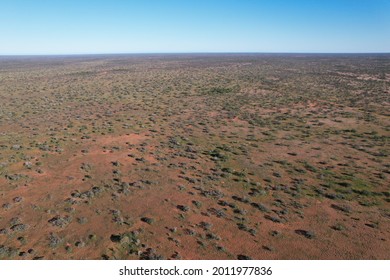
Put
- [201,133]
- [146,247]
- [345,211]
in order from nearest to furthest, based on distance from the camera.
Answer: [146,247] < [345,211] < [201,133]

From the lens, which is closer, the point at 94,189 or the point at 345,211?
the point at 345,211

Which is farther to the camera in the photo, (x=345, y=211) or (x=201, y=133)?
(x=201, y=133)

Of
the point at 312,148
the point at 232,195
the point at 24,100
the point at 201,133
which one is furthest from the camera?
the point at 24,100

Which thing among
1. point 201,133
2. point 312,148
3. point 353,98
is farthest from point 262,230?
point 353,98
